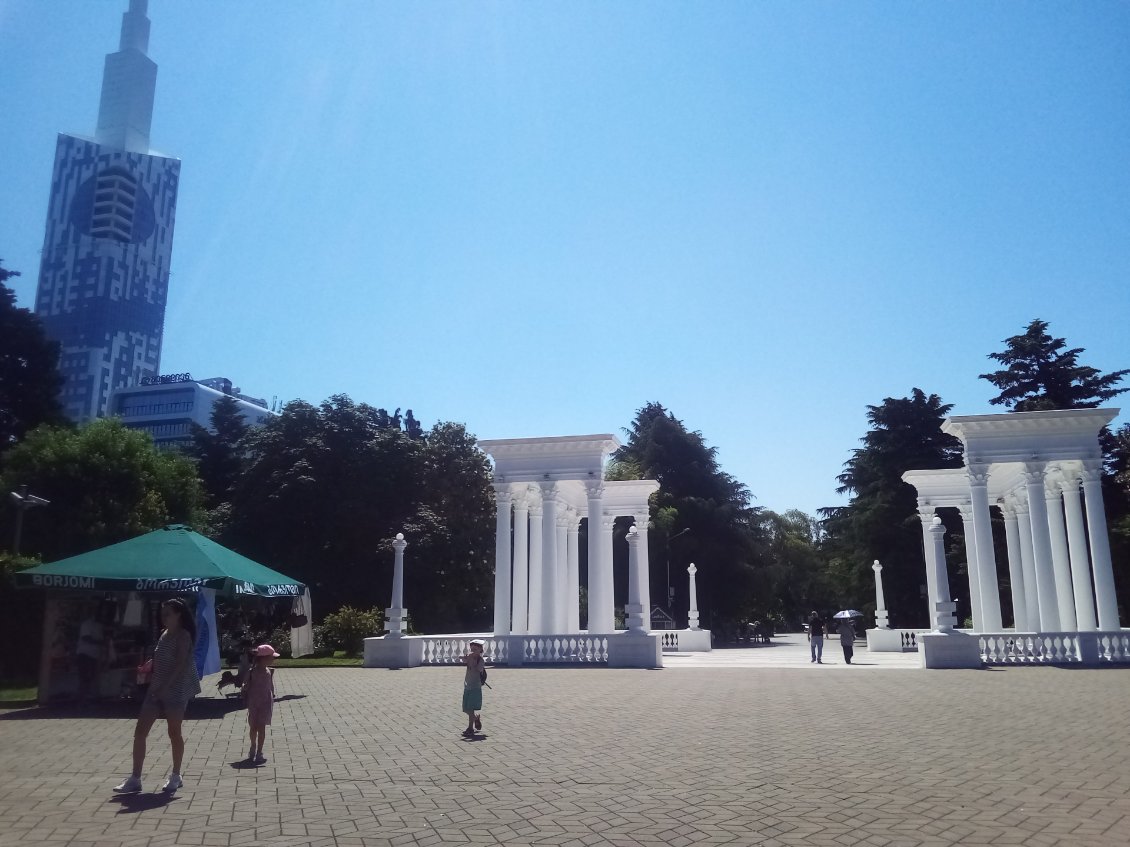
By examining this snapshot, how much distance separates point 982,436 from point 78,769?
25.1 metres

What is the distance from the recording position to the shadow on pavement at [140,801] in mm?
6898

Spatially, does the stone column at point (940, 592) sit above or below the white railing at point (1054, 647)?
above

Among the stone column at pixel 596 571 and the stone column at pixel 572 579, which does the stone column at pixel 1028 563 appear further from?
the stone column at pixel 572 579

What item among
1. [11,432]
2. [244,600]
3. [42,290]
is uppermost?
[42,290]

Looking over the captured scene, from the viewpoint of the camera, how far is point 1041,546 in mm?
24594

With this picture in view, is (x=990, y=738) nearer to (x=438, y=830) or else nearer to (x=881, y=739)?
(x=881, y=739)

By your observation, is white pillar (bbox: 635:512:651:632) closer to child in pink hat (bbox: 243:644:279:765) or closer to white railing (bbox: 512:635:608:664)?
white railing (bbox: 512:635:608:664)

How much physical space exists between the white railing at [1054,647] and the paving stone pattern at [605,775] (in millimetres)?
8604

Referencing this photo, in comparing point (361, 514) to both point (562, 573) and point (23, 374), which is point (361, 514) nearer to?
point (562, 573)

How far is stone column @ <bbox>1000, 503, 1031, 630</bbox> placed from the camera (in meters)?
28.7

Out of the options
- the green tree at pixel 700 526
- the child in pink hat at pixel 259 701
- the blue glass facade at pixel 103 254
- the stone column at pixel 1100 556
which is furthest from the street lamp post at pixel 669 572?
the blue glass facade at pixel 103 254

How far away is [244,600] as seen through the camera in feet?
59.9

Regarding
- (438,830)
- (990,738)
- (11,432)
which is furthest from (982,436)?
(11,432)

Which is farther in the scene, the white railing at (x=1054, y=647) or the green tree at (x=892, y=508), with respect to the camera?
the green tree at (x=892, y=508)
